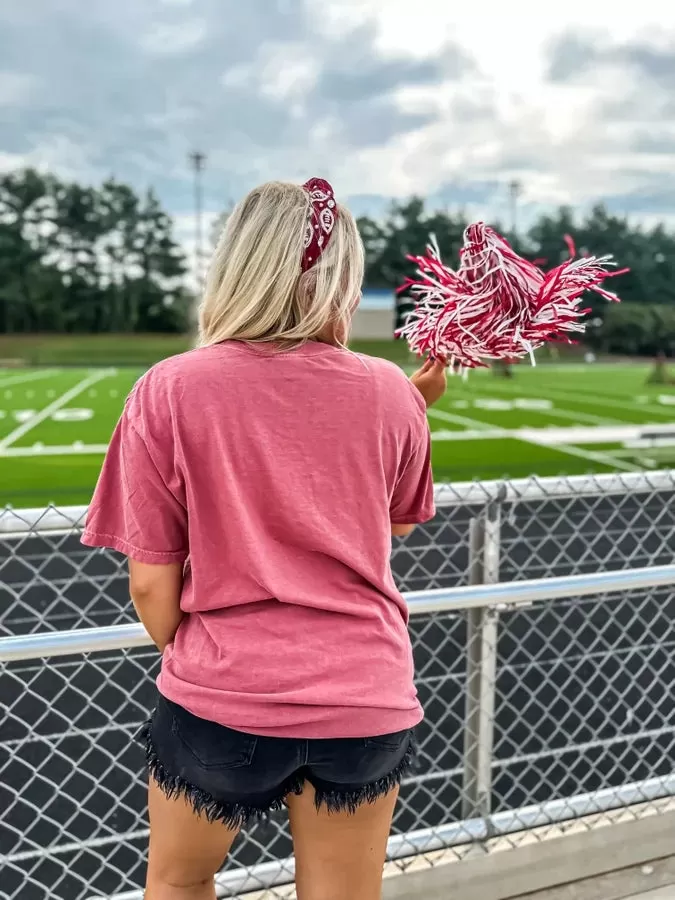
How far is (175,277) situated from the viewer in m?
55.6

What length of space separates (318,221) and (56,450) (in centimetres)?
1290

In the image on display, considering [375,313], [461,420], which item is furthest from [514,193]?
[461,420]

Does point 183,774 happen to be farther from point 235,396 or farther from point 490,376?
point 490,376

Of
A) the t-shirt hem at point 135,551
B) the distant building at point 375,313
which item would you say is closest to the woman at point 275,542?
the t-shirt hem at point 135,551

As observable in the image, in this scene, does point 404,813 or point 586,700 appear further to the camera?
point 586,700

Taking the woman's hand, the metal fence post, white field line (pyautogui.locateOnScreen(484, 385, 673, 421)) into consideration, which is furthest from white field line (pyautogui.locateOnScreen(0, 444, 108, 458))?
white field line (pyautogui.locateOnScreen(484, 385, 673, 421))

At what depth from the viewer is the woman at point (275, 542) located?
1088 millimetres

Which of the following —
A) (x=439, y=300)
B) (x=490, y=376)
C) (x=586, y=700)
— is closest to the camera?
(x=439, y=300)

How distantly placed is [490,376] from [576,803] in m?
32.1

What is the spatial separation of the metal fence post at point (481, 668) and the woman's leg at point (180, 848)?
3.34 feet

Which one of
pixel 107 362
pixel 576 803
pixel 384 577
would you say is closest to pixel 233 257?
pixel 384 577

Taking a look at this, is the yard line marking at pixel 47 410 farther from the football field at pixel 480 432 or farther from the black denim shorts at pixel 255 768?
the black denim shorts at pixel 255 768

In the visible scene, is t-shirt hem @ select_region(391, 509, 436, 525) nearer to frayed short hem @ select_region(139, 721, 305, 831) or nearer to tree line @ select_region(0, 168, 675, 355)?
frayed short hem @ select_region(139, 721, 305, 831)

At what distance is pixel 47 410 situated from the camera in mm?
19766
